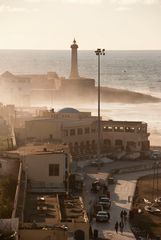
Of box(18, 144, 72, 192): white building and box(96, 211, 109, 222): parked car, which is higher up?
box(18, 144, 72, 192): white building

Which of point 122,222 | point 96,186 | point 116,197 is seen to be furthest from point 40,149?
point 122,222

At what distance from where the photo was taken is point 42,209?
28828mm

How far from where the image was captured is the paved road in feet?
102

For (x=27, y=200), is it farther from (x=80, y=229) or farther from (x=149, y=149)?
(x=149, y=149)

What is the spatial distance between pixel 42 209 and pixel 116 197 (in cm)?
959

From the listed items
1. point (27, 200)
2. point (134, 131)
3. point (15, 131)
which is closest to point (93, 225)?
point (27, 200)

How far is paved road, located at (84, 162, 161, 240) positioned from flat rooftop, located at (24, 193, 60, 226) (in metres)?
2.47

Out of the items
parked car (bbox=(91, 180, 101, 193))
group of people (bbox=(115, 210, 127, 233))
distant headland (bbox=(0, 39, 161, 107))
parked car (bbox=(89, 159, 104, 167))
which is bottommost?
group of people (bbox=(115, 210, 127, 233))

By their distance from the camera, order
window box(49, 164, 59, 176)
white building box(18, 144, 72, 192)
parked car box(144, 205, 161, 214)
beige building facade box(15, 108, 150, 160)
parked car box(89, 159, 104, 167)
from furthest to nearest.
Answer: beige building facade box(15, 108, 150, 160) < parked car box(89, 159, 104, 167) < window box(49, 164, 59, 176) < white building box(18, 144, 72, 192) < parked car box(144, 205, 161, 214)

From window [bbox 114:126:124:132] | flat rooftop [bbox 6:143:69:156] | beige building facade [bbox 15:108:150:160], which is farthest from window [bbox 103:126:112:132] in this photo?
flat rooftop [bbox 6:143:69:156]

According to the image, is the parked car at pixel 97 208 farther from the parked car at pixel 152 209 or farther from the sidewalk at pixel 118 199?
the parked car at pixel 152 209

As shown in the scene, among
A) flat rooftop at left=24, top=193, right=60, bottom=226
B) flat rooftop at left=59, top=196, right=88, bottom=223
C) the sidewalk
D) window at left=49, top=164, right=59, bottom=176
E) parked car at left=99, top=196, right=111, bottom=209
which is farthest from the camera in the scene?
window at left=49, top=164, right=59, bottom=176

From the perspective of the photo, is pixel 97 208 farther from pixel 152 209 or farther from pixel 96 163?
pixel 96 163

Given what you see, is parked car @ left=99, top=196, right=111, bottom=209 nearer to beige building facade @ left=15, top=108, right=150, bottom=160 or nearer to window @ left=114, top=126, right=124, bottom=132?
beige building facade @ left=15, top=108, right=150, bottom=160
